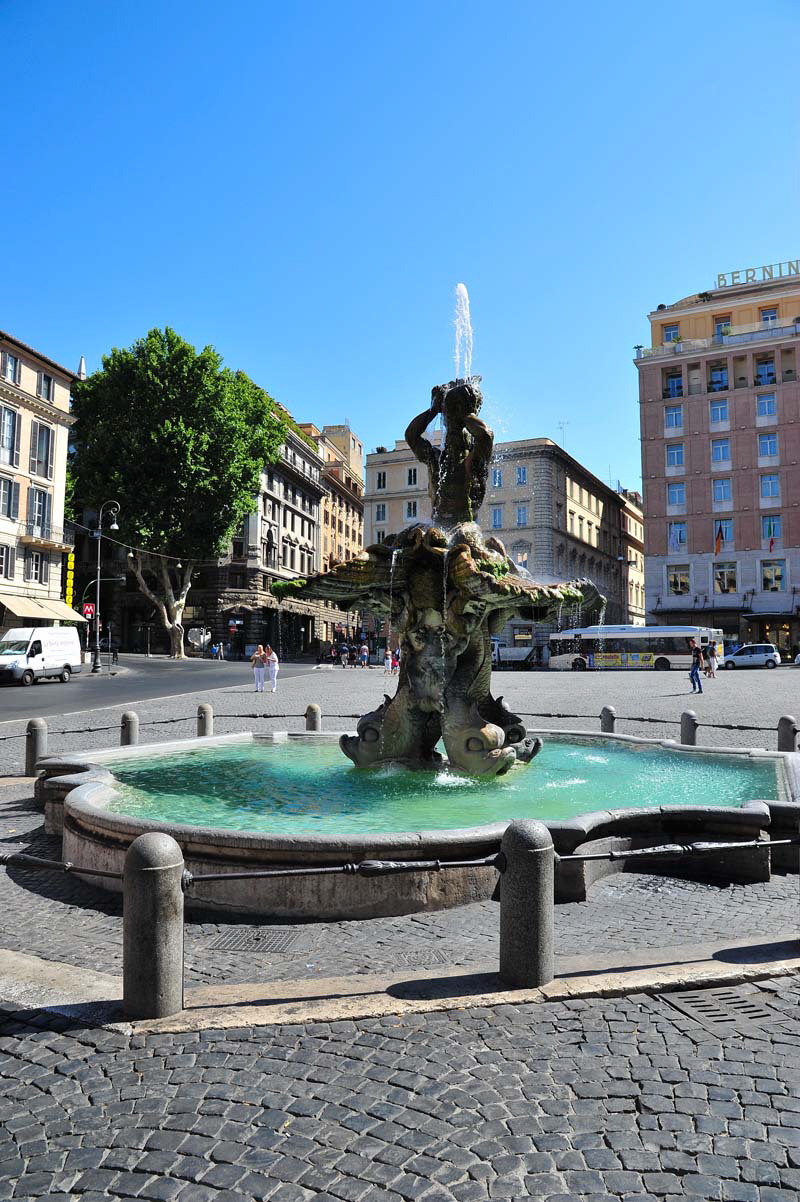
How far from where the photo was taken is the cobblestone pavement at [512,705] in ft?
45.4

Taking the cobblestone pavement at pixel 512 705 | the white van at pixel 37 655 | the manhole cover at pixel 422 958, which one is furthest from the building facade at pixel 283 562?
the manhole cover at pixel 422 958

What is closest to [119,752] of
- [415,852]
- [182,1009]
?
[415,852]

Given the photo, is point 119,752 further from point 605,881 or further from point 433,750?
point 605,881

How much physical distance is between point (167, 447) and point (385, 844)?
41.9m

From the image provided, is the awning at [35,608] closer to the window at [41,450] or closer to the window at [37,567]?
the window at [37,567]

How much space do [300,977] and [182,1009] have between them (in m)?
0.72

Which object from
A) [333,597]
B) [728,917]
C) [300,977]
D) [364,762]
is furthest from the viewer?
[333,597]

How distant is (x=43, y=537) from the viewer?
42375 mm

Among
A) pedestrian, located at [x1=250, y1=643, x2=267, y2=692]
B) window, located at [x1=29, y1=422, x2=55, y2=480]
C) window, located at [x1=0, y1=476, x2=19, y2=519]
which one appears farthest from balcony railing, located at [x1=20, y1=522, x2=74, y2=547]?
pedestrian, located at [x1=250, y1=643, x2=267, y2=692]

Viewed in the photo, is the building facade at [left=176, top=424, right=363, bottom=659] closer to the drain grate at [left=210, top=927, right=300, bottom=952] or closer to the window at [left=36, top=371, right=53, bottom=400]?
the window at [left=36, top=371, right=53, bottom=400]

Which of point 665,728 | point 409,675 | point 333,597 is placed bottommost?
point 665,728

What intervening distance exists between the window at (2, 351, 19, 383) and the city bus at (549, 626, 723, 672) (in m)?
32.9

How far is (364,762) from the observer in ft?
28.4

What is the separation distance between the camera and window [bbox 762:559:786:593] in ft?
169
